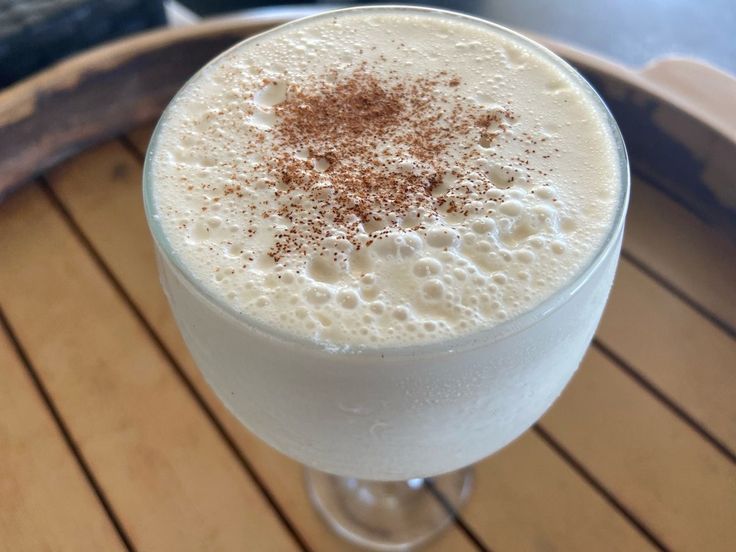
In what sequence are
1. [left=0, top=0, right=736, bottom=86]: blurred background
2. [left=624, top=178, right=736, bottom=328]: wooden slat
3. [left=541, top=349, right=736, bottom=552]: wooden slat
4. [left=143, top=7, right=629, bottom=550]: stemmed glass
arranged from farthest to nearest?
[left=0, top=0, right=736, bottom=86]: blurred background < [left=624, top=178, right=736, bottom=328]: wooden slat < [left=541, top=349, right=736, bottom=552]: wooden slat < [left=143, top=7, right=629, bottom=550]: stemmed glass

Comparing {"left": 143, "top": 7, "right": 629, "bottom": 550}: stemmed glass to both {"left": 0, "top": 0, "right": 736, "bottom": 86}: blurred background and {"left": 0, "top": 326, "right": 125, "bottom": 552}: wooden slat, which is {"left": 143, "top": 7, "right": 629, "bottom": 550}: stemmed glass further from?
{"left": 0, "top": 0, "right": 736, "bottom": 86}: blurred background

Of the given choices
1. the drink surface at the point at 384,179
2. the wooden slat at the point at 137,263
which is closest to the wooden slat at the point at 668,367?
the wooden slat at the point at 137,263

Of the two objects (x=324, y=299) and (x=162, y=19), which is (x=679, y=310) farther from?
(x=162, y=19)

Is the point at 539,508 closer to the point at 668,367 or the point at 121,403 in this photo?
the point at 668,367

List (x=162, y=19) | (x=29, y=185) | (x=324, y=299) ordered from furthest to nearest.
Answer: (x=162, y=19) < (x=29, y=185) < (x=324, y=299)

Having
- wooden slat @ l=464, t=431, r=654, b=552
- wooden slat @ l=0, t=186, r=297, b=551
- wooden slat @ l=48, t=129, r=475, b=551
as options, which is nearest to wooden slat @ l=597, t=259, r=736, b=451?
wooden slat @ l=464, t=431, r=654, b=552

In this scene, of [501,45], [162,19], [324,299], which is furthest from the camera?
[162,19]

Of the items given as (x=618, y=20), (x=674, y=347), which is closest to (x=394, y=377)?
(x=674, y=347)

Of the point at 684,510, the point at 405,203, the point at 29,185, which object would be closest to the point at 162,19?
the point at 29,185
